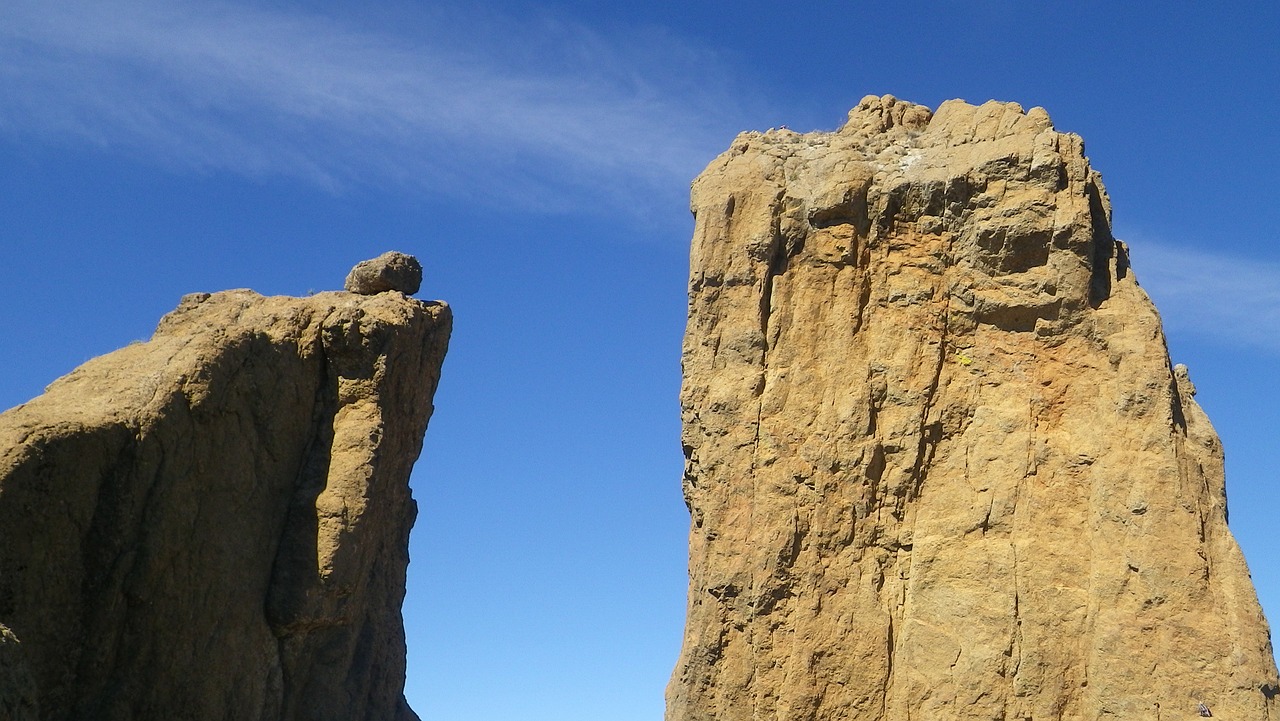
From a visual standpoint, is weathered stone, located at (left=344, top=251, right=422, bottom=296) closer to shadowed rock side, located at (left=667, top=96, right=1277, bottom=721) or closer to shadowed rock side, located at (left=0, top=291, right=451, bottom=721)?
shadowed rock side, located at (left=0, top=291, right=451, bottom=721)

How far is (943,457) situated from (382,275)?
8387mm

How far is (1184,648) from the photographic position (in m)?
15.8

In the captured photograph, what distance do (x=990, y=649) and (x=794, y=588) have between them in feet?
7.86

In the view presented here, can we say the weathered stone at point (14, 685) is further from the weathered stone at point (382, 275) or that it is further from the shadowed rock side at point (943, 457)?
the weathered stone at point (382, 275)

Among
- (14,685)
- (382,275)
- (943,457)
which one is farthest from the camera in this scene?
(382,275)

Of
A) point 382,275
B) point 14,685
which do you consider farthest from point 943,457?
point 14,685

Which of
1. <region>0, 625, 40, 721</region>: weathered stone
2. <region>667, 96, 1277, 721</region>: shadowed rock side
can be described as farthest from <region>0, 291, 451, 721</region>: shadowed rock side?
<region>667, 96, 1277, 721</region>: shadowed rock side

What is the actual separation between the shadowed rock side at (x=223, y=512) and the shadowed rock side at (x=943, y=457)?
428cm

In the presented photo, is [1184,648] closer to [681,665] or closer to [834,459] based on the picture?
[834,459]

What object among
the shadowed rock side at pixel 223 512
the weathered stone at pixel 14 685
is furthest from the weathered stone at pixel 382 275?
the weathered stone at pixel 14 685

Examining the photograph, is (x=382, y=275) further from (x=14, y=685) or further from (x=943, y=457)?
(x=14, y=685)

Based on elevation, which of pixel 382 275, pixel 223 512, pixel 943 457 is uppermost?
pixel 382 275

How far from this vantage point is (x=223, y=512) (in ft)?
56.8

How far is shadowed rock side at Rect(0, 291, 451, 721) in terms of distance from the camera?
1512 cm
